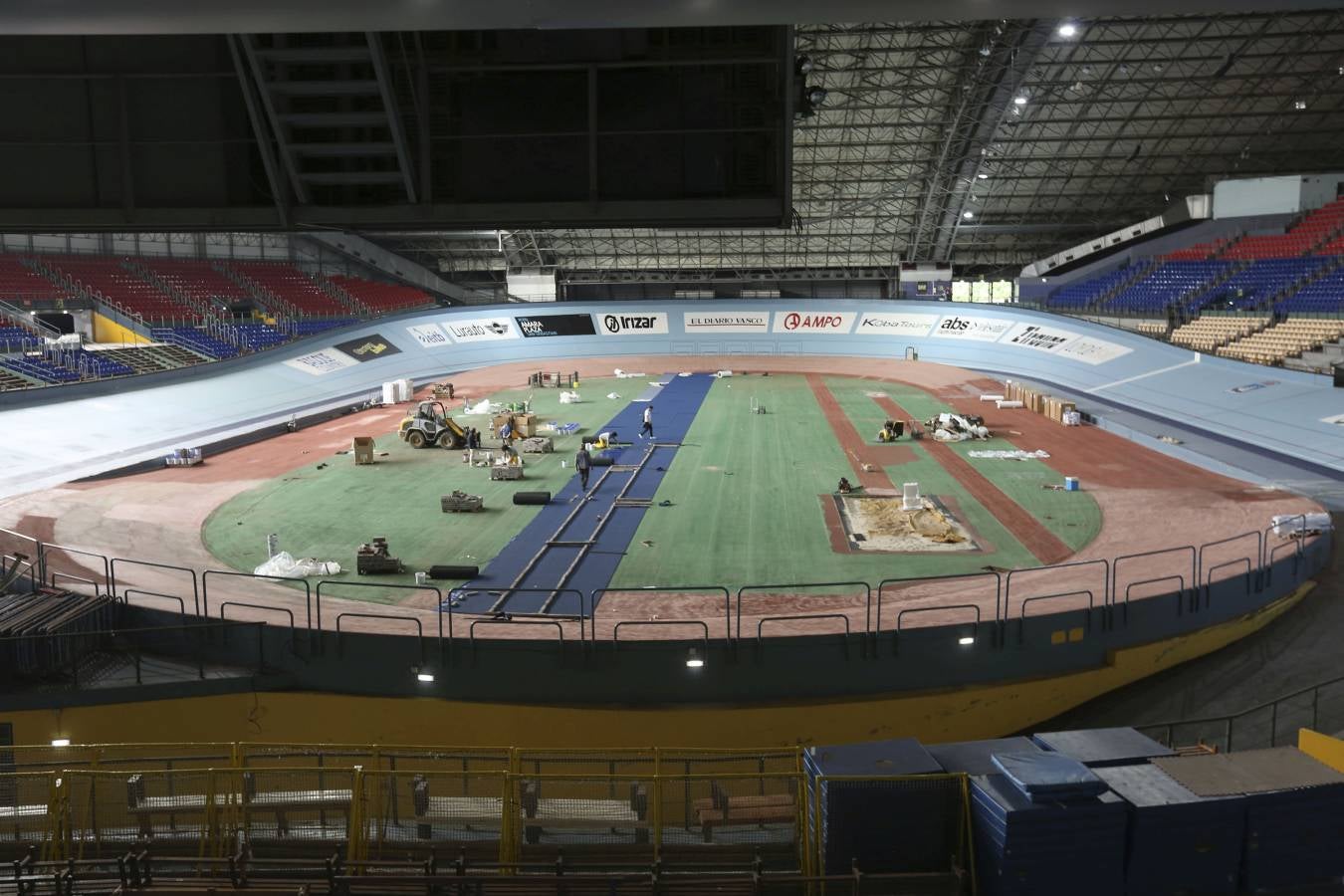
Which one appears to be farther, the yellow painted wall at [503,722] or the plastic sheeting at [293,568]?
the plastic sheeting at [293,568]

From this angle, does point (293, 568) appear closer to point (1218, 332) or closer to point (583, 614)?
point (583, 614)

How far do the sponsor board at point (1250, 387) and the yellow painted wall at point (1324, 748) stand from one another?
32.1 meters

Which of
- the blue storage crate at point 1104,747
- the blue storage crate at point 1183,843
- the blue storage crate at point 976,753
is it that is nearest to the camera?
the blue storage crate at point 1183,843

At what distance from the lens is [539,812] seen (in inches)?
414

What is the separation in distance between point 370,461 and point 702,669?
2020cm

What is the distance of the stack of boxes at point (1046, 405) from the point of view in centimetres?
3803

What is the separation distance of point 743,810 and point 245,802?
193 inches

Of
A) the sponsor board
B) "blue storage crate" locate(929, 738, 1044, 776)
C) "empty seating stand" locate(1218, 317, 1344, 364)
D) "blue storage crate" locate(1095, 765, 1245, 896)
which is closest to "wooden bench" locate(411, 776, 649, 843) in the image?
"blue storage crate" locate(929, 738, 1044, 776)

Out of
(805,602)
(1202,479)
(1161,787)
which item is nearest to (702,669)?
(805,602)

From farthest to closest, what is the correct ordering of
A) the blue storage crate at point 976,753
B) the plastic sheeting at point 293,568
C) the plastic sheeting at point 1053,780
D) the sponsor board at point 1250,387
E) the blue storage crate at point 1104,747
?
the sponsor board at point 1250,387, the plastic sheeting at point 293,568, the blue storage crate at point 976,753, the blue storage crate at point 1104,747, the plastic sheeting at point 1053,780

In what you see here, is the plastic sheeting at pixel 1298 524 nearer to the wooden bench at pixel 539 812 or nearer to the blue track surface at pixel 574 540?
the blue track surface at pixel 574 540

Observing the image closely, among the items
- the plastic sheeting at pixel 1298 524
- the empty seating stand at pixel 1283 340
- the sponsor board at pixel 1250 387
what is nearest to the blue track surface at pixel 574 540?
the plastic sheeting at pixel 1298 524

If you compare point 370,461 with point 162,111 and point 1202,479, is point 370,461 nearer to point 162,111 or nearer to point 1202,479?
point 162,111

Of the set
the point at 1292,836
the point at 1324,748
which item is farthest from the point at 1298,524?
the point at 1292,836
